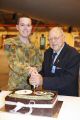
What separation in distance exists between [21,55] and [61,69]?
0.29 m

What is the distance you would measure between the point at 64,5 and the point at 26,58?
95 cm

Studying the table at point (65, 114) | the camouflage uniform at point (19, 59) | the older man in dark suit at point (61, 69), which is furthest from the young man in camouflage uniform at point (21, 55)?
the table at point (65, 114)

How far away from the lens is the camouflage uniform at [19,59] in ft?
5.54

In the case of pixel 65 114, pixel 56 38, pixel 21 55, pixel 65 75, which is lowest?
pixel 65 114

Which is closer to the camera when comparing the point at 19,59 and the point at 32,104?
the point at 32,104

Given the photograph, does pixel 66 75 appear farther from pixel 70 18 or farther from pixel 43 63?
pixel 70 18

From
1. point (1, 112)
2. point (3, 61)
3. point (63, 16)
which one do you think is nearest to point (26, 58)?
point (1, 112)

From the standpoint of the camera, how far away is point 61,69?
1.60 meters

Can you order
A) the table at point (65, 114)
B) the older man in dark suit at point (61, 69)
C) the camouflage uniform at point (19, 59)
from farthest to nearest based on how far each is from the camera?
the camouflage uniform at point (19, 59) < the older man in dark suit at point (61, 69) < the table at point (65, 114)

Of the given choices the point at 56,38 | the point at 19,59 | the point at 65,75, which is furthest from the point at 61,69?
the point at 19,59

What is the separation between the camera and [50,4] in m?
2.51

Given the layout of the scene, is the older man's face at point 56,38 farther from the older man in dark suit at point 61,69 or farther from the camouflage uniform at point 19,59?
the camouflage uniform at point 19,59

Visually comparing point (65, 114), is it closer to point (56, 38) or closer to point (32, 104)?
point (32, 104)

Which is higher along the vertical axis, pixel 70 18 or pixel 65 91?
pixel 70 18
